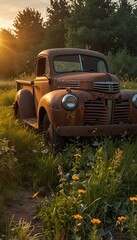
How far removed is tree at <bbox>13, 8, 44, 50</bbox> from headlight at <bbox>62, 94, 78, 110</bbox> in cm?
4114

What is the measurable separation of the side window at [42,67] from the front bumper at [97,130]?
197 centimetres

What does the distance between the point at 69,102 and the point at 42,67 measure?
221 centimetres

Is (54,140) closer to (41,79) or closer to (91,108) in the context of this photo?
(91,108)

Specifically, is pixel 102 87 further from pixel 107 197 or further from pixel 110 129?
pixel 107 197

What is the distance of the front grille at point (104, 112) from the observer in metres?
5.39

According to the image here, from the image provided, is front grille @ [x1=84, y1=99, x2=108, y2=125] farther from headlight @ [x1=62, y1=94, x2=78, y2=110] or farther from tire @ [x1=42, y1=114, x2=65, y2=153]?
tire @ [x1=42, y1=114, x2=65, y2=153]

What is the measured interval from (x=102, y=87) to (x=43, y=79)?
1.62m

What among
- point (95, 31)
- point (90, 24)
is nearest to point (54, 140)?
point (95, 31)

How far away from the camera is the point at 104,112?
550 centimetres

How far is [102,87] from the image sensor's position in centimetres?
558

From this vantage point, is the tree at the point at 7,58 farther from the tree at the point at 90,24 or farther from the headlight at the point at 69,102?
the headlight at the point at 69,102

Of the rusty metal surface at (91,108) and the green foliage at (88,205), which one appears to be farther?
the rusty metal surface at (91,108)

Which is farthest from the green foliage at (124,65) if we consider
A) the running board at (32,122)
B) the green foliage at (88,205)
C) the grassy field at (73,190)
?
the green foliage at (88,205)

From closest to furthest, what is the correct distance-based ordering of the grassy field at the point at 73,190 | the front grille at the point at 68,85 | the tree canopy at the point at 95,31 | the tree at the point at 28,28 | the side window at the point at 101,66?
1. the grassy field at the point at 73,190
2. the front grille at the point at 68,85
3. the side window at the point at 101,66
4. the tree canopy at the point at 95,31
5. the tree at the point at 28,28
